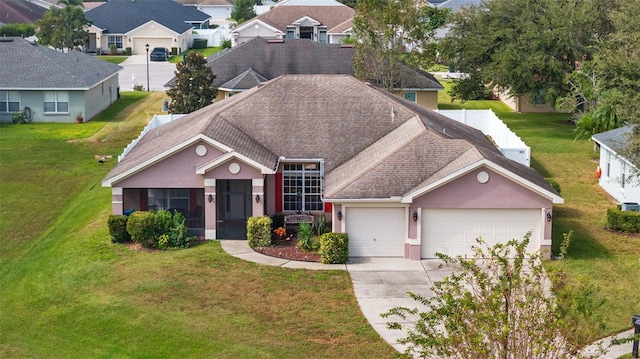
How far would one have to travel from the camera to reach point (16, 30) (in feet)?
323

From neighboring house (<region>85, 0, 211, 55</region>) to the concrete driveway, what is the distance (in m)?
2.37

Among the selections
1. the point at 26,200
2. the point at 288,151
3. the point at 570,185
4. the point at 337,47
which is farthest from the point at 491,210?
the point at 337,47

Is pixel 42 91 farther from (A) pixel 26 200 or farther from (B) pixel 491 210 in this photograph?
(B) pixel 491 210

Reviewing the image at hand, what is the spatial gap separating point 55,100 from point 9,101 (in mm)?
2543

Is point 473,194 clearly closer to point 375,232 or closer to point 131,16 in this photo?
point 375,232

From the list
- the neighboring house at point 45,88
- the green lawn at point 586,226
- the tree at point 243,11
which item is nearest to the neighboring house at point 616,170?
the green lawn at point 586,226

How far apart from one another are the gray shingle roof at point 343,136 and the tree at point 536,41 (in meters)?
16.8

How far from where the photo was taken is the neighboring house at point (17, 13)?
107062 mm

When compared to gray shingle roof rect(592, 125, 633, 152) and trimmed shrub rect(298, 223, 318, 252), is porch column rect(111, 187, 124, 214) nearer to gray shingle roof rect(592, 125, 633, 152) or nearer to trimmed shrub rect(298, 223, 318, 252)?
trimmed shrub rect(298, 223, 318, 252)

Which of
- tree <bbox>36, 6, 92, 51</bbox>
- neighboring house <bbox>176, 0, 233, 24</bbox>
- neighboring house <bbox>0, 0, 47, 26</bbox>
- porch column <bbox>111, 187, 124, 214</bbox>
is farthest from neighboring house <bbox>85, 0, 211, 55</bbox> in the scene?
porch column <bbox>111, 187, 124, 214</bbox>

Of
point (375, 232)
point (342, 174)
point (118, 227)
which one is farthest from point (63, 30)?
Answer: point (375, 232)

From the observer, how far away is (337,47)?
65.0 meters

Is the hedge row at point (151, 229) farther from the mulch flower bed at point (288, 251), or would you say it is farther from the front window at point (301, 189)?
the front window at point (301, 189)

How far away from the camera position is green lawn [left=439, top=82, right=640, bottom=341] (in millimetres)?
28906
